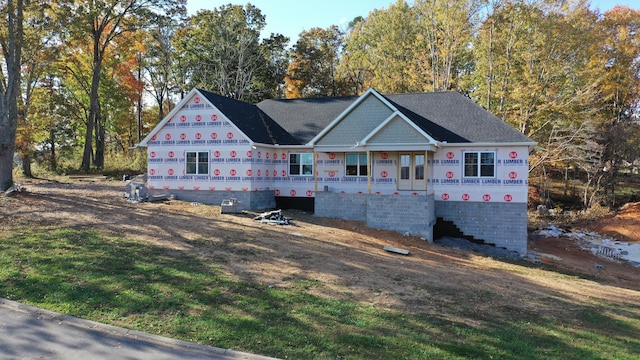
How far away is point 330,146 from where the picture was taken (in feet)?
66.7

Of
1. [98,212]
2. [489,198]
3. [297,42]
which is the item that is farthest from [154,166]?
[297,42]

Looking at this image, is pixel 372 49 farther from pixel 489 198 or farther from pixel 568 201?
pixel 489 198

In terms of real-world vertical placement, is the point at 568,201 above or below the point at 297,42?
below

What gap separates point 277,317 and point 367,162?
13766 mm

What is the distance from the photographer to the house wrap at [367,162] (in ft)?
61.1

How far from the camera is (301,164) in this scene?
22203 mm

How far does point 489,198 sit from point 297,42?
102ft

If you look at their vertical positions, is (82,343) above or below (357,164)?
below

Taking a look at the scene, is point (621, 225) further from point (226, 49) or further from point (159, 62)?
point (159, 62)

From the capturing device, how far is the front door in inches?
795

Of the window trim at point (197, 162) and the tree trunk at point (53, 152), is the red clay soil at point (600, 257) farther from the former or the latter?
the tree trunk at point (53, 152)

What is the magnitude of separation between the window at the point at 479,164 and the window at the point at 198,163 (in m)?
12.6

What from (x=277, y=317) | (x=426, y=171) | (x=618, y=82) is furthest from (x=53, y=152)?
(x=618, y=82)

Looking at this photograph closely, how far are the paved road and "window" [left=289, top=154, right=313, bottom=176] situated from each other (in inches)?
615
